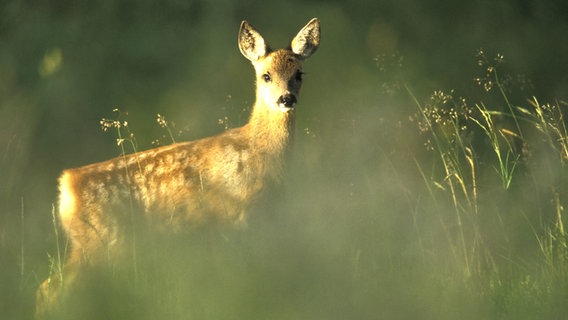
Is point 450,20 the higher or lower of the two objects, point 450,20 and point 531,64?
the higher

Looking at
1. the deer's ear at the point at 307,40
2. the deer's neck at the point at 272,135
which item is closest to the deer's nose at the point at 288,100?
the deer's neck at the point at 272,135

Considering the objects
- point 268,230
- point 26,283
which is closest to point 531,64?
point 268,230

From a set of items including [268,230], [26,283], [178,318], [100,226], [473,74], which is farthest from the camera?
[473,74]

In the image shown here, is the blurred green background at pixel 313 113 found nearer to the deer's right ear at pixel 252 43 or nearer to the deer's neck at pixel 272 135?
the deer's neck at pixel 272 135

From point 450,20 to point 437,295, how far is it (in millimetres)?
4144

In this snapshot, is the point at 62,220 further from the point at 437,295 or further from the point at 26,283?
the point at 437,295

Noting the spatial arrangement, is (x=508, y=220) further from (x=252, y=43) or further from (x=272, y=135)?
(x=252, y=43)

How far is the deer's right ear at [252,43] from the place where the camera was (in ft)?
21.5

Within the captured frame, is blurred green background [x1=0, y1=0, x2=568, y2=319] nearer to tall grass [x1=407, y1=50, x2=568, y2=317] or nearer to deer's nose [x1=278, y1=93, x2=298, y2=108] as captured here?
tall grass [x1=407, y1=50, x2=568, y2=317]

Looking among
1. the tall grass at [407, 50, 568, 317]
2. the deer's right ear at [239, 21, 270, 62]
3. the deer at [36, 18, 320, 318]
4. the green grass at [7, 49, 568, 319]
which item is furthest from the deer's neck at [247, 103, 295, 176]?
the tall grass at [407, 50, 568, 317]

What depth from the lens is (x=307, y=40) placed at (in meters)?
6.62

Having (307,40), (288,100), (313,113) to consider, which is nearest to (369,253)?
(288,100)

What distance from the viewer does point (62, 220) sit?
20.8ft

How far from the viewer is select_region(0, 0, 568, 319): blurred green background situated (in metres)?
4.75
